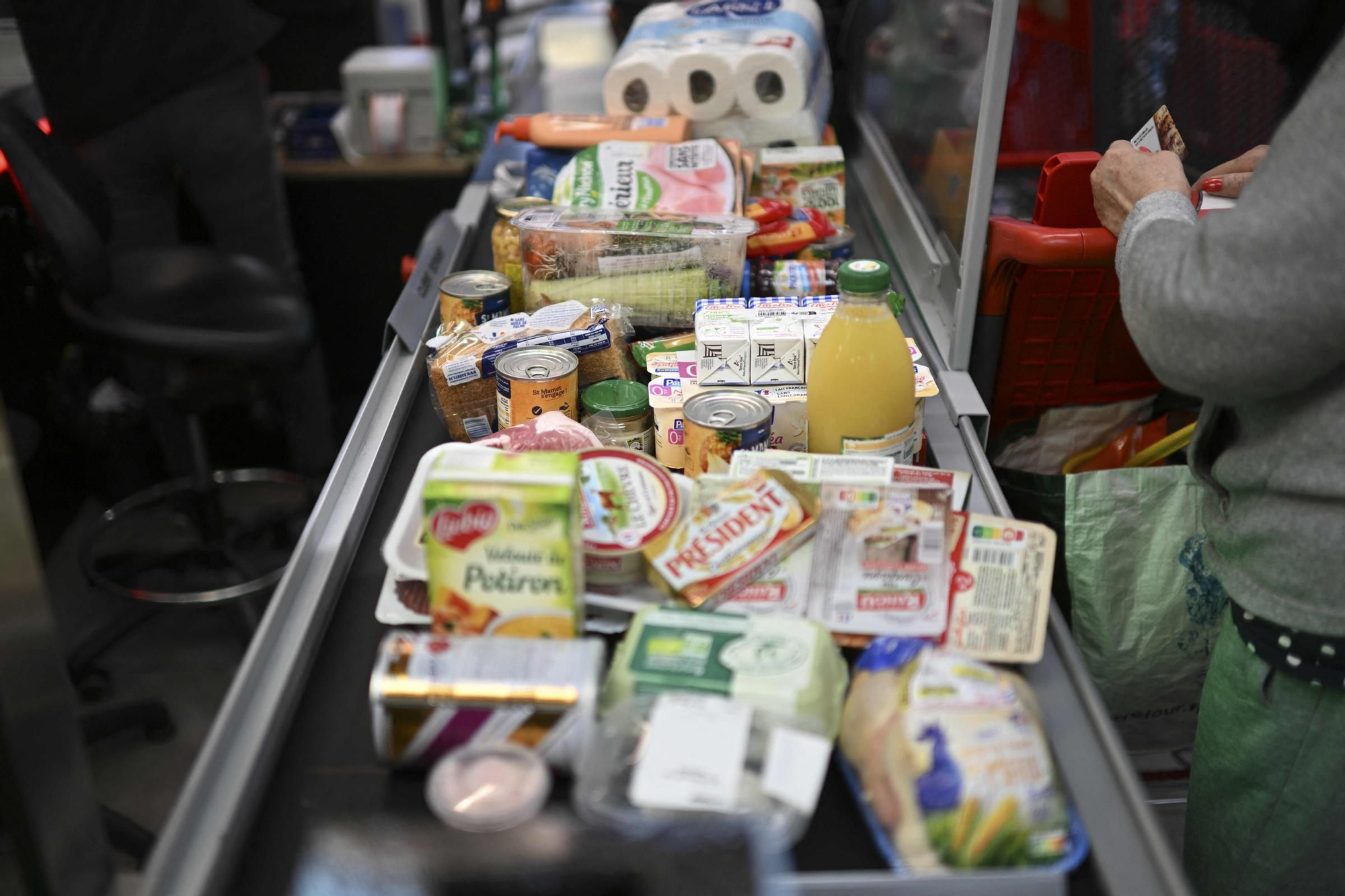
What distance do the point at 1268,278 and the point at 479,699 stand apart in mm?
819

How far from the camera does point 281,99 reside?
14.7 ft

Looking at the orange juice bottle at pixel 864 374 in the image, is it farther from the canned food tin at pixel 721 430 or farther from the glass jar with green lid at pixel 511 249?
the glass jar with green lid at pixel 511 249

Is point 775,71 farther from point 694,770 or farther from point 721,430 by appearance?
point 694,770

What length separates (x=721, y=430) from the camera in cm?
133

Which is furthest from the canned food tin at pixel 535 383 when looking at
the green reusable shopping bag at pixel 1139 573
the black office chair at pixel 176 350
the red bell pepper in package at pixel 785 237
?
the black office chair at pixel 176 350

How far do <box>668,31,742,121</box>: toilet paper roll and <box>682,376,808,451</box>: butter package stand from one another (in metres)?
1.06

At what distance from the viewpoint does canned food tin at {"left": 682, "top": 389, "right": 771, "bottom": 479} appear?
1.34 metres

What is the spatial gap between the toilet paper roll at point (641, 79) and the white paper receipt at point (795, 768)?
1712 millimetres

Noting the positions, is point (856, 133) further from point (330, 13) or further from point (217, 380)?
point (330, 13)

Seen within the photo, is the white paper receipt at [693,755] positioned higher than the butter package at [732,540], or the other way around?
the butter package at [732,540]

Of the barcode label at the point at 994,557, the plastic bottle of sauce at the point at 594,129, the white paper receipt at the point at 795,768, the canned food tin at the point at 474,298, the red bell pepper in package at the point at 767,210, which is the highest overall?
the plastic bottle of sauce at the point at 594,129

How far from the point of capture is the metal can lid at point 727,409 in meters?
1.34

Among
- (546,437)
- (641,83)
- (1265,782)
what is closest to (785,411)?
(546,437)

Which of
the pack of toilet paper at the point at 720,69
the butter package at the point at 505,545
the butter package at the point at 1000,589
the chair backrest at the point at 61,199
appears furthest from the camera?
the chair backrest at the point at 61,199
